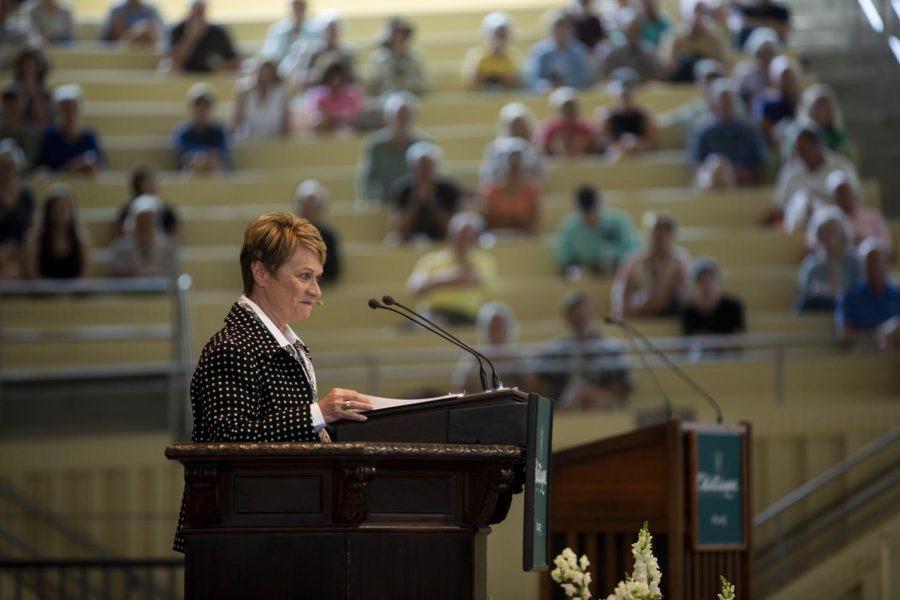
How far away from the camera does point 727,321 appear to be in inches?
385

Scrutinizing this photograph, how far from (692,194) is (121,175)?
3754mm

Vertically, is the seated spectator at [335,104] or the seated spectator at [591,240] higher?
the seated spectator at [335,104]

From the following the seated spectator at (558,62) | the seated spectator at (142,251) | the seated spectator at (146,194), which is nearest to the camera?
the seated spectator at (142,251)

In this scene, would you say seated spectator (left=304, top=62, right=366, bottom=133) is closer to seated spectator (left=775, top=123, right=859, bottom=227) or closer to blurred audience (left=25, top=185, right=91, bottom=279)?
blurred audience (left=25, top=185, right=91, bottom=279)

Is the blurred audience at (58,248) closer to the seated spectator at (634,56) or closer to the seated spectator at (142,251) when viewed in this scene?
the seated spectator at (142,251)

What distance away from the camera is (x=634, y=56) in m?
13.1

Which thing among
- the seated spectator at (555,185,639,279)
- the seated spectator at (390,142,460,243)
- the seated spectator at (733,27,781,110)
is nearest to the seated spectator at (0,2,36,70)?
the seated spectator at (390,142,460,243)

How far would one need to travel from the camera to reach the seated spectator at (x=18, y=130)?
38.9 ft

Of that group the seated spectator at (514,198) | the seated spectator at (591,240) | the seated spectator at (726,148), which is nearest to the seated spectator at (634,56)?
the seated spectator at (726,148)

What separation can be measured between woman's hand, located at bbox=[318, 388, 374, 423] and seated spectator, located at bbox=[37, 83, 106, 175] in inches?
328

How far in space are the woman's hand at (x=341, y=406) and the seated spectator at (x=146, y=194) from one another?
737 centimetres

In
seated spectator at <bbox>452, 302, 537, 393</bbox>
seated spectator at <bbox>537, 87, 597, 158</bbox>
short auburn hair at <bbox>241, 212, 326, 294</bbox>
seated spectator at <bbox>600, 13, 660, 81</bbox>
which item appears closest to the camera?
short auburn hair at <bbox>241, 212, 326, 294</bbox>

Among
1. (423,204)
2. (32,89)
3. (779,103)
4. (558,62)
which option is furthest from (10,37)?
(779,103)

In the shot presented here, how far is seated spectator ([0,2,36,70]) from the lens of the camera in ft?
42.4
